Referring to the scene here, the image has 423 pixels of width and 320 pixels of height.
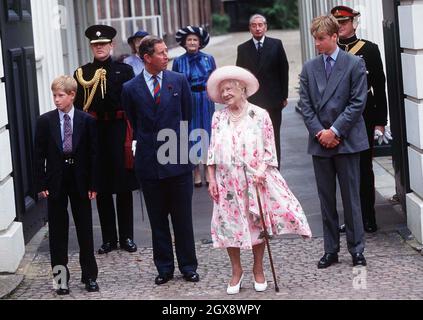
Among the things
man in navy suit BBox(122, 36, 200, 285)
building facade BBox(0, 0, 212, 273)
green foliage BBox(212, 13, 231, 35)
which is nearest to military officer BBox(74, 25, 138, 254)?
building facade BBox(0, 0, 212, 273)

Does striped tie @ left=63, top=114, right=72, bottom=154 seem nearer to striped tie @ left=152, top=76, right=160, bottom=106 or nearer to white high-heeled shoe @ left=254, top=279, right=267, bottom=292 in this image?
striped tie @ left=152, top=76, right=160, bottom=106

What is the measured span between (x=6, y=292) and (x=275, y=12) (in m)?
60.3

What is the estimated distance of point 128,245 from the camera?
9.73 meters

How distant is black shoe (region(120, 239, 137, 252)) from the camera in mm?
9695

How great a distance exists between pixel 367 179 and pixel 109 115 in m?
2.27

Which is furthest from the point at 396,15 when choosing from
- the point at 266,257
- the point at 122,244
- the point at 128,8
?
the point at 128,8

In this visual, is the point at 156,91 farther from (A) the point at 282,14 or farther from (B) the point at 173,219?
(A) the point at 282,14

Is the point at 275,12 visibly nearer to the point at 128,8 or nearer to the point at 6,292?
the point at 128,8

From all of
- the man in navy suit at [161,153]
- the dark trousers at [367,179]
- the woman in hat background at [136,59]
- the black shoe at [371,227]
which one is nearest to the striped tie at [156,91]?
the man in navy suit at [161,153]

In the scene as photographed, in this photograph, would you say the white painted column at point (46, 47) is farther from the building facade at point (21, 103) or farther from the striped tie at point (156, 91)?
the striped tie at point (156, 91)

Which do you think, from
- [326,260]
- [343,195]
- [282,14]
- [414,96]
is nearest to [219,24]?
[282,14]

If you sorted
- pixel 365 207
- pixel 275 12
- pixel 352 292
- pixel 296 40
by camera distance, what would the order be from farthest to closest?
pixel 275 12 < pixel 296 40 < pixel 365 207 < pixel 352 292

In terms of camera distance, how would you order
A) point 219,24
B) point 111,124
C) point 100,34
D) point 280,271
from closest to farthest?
point 280,271 → point 100,34 → point 111,124 → point 219,24

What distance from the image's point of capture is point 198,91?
12.8m
